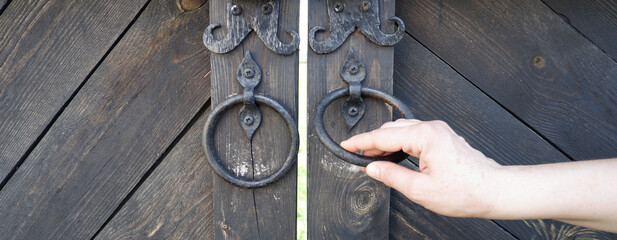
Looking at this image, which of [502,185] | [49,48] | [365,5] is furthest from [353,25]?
[49,48]

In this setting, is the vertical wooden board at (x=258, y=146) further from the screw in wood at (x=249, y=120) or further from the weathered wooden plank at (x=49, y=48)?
the weathered wooden plank at (x=49, y=48)

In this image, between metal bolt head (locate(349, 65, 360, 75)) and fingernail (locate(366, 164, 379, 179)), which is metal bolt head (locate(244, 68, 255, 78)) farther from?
fingernail (locate(366, 164, 379, 179))

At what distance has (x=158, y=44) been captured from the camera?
38.9 inches

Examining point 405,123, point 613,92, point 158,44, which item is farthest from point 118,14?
point 613,92

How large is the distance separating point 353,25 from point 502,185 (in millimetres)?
412

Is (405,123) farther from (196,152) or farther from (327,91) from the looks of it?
(196,152)

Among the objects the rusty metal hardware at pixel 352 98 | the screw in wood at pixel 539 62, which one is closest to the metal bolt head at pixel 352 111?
the rusty metal hardware at pixel 352 98

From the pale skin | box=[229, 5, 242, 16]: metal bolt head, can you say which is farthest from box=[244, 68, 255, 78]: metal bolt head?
the pale skin

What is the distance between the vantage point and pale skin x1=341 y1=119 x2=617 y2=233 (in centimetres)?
56

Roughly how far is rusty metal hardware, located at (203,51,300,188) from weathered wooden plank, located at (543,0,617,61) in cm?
65

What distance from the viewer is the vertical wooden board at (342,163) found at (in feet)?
2.78

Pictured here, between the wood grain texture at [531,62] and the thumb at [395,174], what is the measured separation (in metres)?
0.43

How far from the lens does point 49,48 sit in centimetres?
99

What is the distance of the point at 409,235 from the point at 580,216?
49cm
